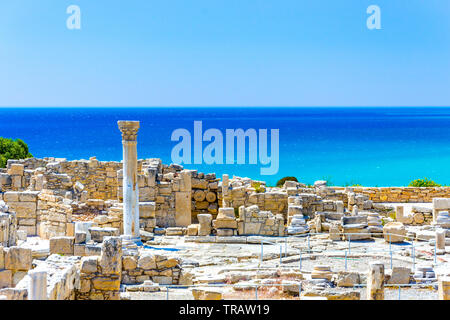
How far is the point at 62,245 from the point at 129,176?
3.69 metres

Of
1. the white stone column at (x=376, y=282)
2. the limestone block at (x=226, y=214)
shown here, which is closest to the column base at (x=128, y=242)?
the limestone block at (x=226, y=214)

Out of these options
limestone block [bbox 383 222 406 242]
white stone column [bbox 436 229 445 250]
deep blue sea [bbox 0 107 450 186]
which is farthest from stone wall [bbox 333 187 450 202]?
deep blue sea [bbox 0 107 450 186]

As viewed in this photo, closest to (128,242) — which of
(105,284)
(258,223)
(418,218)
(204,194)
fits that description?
(258,223)

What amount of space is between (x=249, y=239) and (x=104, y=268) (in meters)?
7.66

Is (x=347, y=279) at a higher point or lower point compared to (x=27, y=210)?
lower

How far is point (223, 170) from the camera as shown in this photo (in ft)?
226

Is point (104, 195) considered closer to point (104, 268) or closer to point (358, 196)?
point (358, 196)

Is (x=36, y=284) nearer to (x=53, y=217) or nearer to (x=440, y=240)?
(x=53, y=217)

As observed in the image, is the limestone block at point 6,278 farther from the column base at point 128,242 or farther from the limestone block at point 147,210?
the limestone block at point 147,210

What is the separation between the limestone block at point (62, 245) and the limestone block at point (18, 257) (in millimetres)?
1945

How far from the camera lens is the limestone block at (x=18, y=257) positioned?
11945mm

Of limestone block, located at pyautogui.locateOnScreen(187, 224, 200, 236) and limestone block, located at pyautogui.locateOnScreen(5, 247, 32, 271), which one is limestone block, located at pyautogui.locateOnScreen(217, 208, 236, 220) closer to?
limestone block, located at pyautogui.locateOnScreen(187, 224, 200, 236)

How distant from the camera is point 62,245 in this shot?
45.8ft
